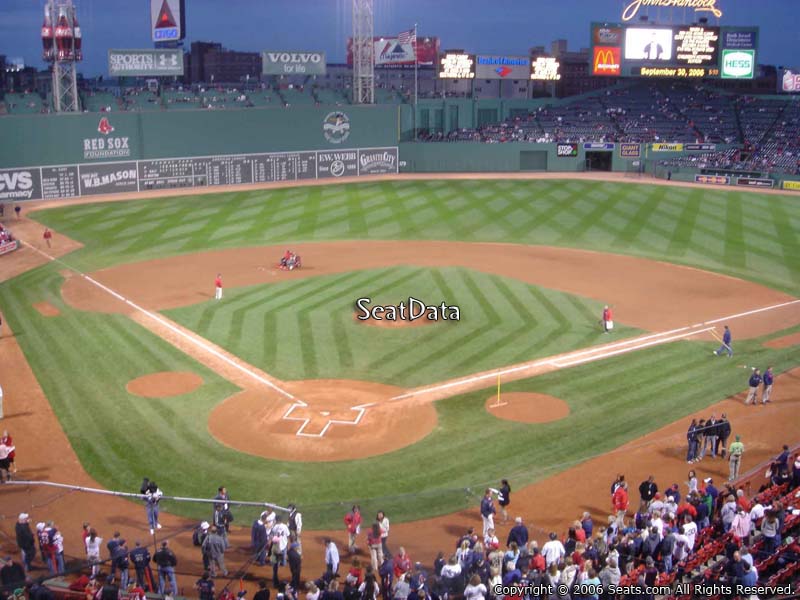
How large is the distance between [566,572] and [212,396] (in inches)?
562

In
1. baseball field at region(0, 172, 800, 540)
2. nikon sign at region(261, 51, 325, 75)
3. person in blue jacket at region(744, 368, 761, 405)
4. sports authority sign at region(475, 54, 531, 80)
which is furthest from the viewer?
sports authority sign at region(475, 54, 531, 80)

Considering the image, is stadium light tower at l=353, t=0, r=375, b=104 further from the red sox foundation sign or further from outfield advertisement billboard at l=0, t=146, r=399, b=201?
the red sox foundation sign

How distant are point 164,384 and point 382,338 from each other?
318 inches

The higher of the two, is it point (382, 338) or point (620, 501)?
point (382, 338)

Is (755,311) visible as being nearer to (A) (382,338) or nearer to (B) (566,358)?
(B) (566,358)

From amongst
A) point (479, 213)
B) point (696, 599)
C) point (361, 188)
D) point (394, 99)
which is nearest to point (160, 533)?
point (696, 599)

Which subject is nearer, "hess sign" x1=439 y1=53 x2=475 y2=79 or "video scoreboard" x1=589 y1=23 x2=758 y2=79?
"video scoreboard" x1=589 y1=23 x2=758 y2=79

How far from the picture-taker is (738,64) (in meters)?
71.2

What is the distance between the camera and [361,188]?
63.3 m

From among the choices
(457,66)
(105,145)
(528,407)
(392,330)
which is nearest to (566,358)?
(528,407)

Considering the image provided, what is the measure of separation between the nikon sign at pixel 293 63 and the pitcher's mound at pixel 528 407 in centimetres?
5117

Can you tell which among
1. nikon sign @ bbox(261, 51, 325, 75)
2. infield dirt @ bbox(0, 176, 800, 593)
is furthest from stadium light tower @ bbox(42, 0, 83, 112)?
infield dirt @ bbox(0, 176, 800, 593)

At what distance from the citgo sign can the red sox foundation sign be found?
49777 millimetres

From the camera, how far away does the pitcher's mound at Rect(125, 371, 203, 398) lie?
25.2 meters
